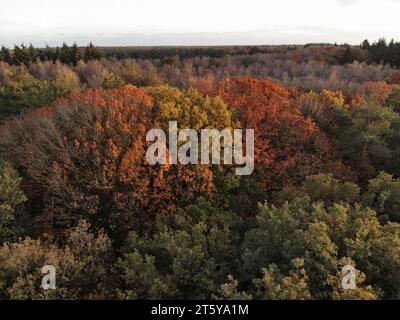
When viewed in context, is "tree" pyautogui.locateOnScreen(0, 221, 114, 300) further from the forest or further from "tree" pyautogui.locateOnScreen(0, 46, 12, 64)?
"tree" pyautogui.locateOnScreen(0, 46, 12, 64)

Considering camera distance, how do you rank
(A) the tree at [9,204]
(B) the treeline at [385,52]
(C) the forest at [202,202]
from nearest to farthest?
(C) the forest at [202,202]
(A) the tree at [9,204]
(B) the treeline at [385,52]

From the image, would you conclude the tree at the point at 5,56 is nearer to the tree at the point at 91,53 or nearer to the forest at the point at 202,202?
the tree at the point at 91,53

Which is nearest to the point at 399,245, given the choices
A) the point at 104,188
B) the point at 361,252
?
the point at 361,252

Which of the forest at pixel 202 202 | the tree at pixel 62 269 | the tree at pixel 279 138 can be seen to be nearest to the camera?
the tree at pixel 62 269

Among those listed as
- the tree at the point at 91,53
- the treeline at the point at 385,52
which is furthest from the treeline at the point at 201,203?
the treeline at the point at 385,52

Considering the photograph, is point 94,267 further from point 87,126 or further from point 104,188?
point 87,126

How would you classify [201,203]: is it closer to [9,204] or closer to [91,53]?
[9,204]

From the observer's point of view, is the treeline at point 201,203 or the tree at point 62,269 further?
the treeline at point 201,203

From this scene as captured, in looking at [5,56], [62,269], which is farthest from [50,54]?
[62,269]

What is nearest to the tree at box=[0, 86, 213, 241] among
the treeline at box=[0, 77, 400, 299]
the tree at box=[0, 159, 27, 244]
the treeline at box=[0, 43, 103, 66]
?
the treeline at box=[0, 77, 400, 299]
